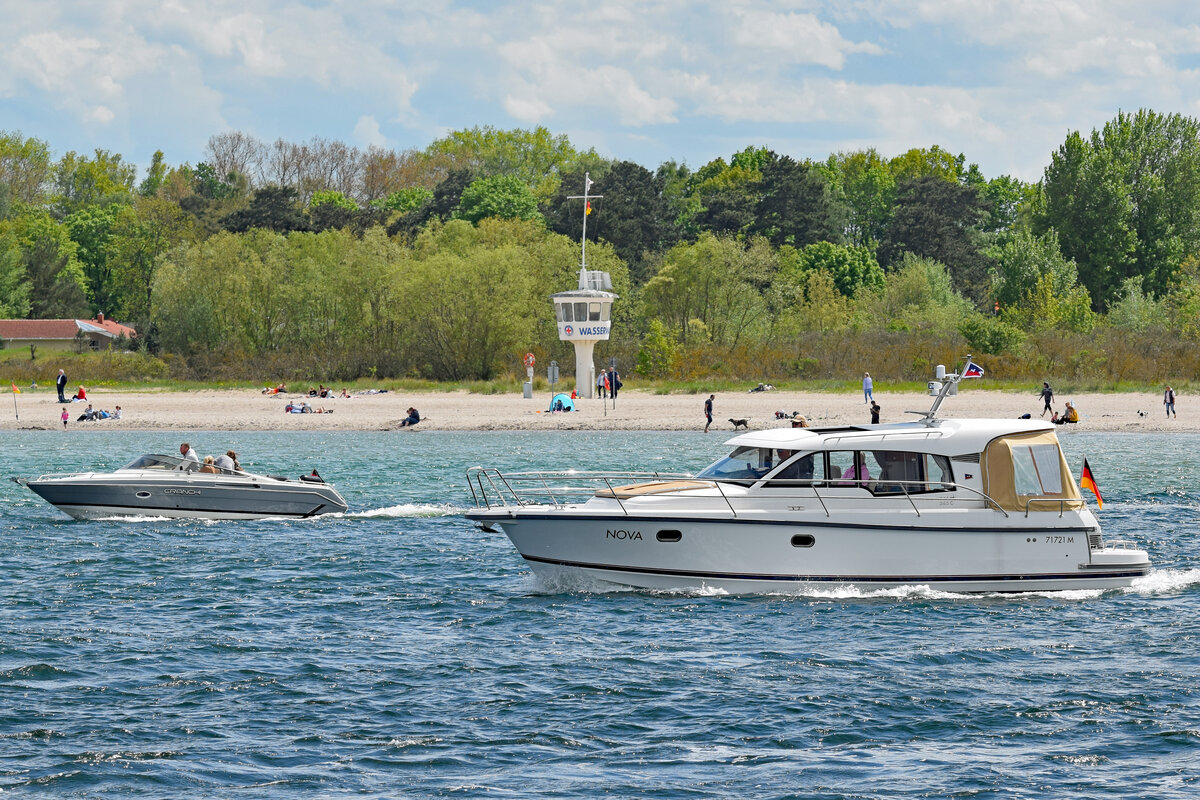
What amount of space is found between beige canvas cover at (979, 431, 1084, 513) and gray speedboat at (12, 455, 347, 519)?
51.7 feet

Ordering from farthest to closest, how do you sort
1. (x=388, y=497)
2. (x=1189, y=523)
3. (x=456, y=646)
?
(x=388, y=497)
(x=1189, y=523)
(x=456, y=646)

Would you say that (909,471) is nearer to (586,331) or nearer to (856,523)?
(856,523)

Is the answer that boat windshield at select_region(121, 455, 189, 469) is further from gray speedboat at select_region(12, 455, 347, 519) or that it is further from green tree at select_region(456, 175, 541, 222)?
green tree at select_region(456, 175, 541, 222)

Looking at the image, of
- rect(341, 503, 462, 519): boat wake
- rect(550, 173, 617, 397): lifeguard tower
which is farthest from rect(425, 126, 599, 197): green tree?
rect(341, 503, 462, 519): boat wake

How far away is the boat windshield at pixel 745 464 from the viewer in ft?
62.8

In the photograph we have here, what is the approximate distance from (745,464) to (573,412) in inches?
1570

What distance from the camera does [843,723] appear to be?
46.2 feet

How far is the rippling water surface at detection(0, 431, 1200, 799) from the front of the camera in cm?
1257

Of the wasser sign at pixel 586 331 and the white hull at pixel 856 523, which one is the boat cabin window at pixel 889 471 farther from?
the wasser sign at pixel 586 331

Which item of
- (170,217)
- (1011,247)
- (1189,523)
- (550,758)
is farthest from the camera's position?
(170,217)

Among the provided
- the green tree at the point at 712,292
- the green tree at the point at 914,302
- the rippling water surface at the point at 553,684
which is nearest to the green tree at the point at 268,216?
the green tree at the point at 712,292

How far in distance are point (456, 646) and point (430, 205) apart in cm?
8919

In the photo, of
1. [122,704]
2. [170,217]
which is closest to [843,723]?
[122,704]

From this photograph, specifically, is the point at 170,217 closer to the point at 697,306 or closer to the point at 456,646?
the point at 697,306
